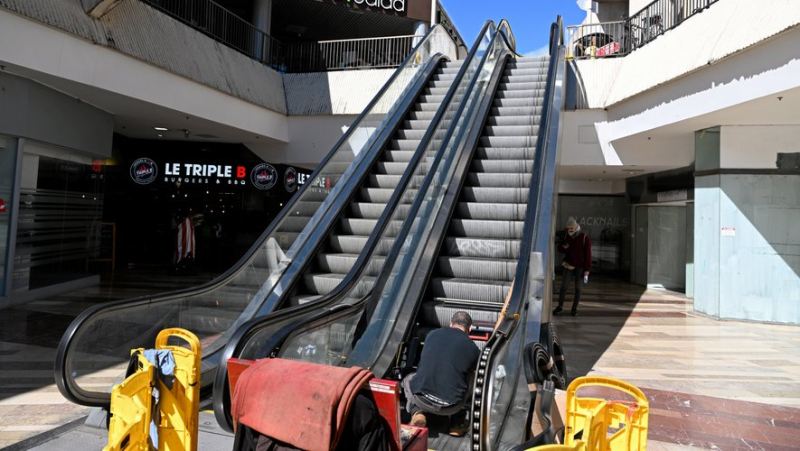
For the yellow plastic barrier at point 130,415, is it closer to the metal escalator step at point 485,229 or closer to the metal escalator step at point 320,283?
the metal escalator step at point 320,283

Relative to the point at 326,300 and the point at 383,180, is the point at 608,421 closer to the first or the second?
the point at 326,300

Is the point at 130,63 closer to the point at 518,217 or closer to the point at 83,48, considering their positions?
the point at 83,48

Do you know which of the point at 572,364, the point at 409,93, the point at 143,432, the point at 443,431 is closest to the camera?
the point at 143,432

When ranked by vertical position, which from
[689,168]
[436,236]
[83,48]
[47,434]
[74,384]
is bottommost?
[47,434]

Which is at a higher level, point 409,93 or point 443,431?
point 409,93

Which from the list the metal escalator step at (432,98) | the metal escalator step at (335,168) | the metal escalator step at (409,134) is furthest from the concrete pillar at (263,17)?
the metal escalator step at (335,168)

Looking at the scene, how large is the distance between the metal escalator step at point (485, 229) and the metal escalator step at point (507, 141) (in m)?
2.07

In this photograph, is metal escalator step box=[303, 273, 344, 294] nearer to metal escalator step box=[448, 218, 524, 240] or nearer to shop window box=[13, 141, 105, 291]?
metal escalator step box=[448, 218, 524, 240]

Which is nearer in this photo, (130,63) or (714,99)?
(714,99)

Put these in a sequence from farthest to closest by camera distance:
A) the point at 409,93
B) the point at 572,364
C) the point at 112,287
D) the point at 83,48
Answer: the point at 112,287, the point at 409,93, the point at 83,48, the point at 572,364

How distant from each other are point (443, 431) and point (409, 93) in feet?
24.6

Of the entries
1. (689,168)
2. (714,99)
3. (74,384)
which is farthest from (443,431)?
(689,168)

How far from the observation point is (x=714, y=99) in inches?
338

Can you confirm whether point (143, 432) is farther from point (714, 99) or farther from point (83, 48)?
point (714, 99)
